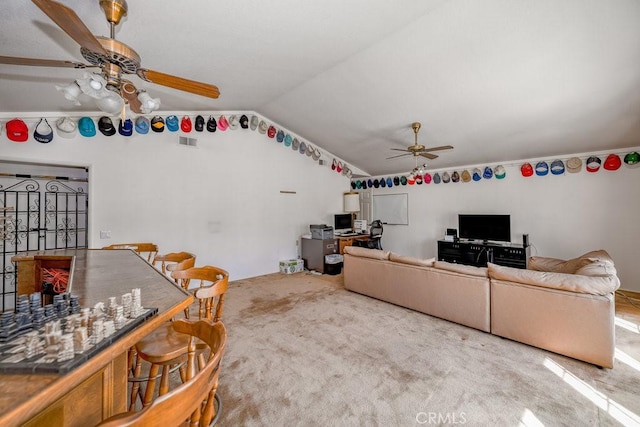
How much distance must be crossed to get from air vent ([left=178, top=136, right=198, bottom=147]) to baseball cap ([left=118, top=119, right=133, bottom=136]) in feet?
2.22

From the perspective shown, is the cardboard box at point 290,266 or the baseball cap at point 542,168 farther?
A: the cardboard box at point 290,266

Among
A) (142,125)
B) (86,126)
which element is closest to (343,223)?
(142,125)

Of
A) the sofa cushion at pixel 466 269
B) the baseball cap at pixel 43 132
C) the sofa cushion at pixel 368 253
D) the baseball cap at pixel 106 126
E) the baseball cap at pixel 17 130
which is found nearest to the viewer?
the sofa cushion at pixel 466 269

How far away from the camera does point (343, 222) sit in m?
6.41

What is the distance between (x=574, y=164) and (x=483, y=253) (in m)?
2.09

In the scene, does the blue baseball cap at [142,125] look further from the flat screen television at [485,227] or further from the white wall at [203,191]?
the flat screen television at [485,227]

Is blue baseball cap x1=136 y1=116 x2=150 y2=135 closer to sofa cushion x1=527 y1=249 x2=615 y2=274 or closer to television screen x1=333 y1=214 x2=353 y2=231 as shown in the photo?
television screen x1=333 y1=214 x2=353 y2=231

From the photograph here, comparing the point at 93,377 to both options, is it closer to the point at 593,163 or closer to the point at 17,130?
the point at 17,130

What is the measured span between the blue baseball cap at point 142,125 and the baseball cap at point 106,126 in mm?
315

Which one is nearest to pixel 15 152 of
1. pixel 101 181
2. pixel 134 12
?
pixel 101 181

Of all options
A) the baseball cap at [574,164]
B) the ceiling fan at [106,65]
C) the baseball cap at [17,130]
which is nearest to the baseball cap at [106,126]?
the baseball cap at [17,130]

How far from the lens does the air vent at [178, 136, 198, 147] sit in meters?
4.33

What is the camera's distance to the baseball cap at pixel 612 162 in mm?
4180

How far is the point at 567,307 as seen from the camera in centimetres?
231
